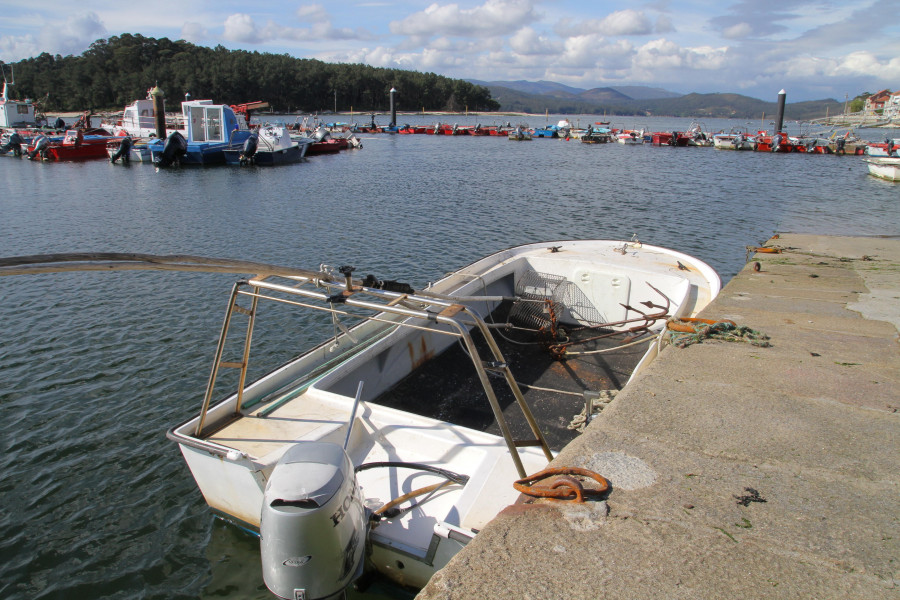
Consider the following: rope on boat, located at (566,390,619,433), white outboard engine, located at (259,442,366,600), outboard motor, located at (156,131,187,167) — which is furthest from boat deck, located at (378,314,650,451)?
outboard motor, located at (156,131,187,167)

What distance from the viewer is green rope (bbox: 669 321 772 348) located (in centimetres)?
594

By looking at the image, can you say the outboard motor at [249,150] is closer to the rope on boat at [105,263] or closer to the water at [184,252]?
the water at [184,252]

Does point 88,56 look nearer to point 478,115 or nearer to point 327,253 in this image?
point 478,115

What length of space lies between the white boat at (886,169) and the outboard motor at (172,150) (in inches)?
1761

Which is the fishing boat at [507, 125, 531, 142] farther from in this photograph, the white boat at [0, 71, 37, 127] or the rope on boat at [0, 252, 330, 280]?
the rope on boat at [0, 252, 330, 280]

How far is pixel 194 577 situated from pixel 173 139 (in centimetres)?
3812

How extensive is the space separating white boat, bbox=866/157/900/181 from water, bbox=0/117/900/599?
847 millimetres

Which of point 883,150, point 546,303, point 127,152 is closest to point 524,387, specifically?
point 546,303

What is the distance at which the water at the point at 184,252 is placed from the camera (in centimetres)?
516

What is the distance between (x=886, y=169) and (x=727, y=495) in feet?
140

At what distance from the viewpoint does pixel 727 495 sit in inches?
130

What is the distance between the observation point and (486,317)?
8852mm

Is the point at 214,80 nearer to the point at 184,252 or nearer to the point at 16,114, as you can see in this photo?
the point at 16,114

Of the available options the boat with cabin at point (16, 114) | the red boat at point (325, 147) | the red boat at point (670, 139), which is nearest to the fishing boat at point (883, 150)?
the red boat at point (670, 139)
